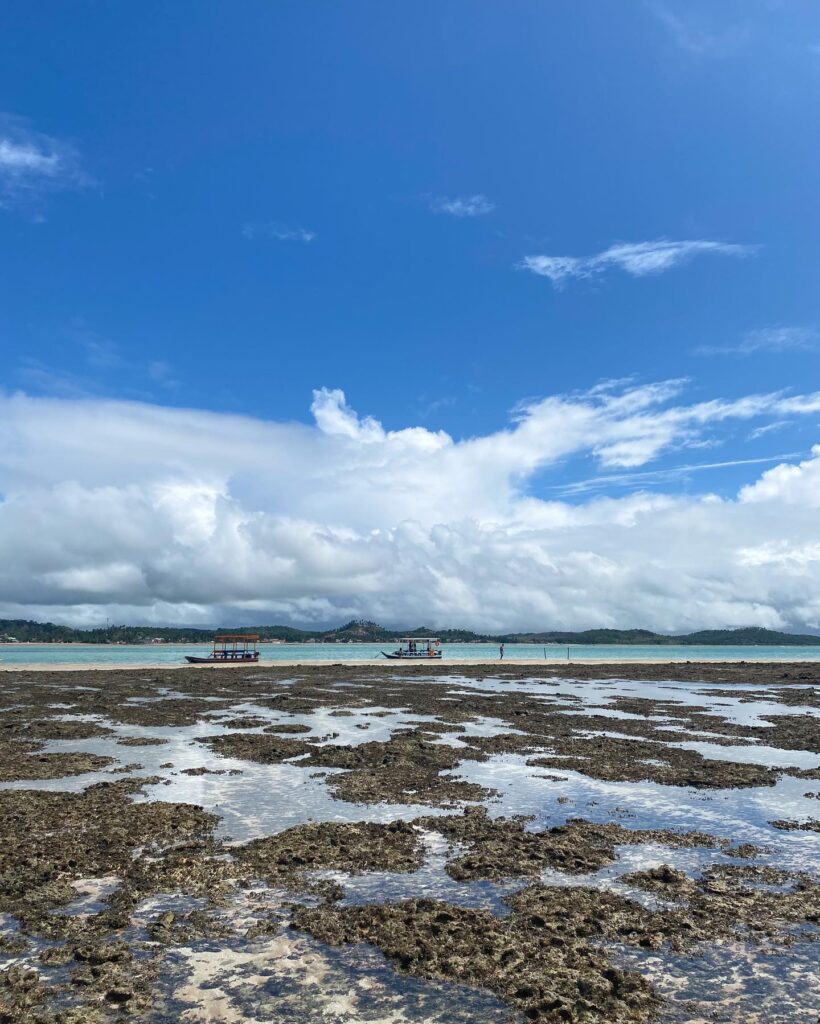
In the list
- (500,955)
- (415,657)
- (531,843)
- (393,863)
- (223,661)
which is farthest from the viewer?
(415,657)

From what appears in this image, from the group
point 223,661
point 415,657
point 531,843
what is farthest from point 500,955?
point 415,657

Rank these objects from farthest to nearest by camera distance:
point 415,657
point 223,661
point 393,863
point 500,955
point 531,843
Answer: point 415,657, point 223,661, point 531,843, point 393,863, point 500,955

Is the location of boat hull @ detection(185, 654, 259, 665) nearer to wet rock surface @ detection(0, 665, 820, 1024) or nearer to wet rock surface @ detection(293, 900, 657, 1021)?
wet rock surface @ detection(0, 665, 820, 1024)

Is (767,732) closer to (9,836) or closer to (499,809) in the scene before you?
(499,809)

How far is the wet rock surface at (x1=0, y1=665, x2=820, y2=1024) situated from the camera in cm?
886

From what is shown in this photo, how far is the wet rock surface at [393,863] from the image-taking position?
29.1 ft

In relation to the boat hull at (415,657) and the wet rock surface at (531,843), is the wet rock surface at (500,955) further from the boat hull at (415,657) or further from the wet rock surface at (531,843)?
the boat hull at (415,657)

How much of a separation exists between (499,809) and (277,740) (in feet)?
44.0

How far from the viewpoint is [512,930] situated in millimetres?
10180

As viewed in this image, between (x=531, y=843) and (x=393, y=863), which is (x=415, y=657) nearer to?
(x=531, y=843)

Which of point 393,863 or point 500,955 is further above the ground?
point 500,955

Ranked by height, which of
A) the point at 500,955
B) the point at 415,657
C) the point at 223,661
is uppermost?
the point at 500,955

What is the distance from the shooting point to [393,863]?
43.3 feet

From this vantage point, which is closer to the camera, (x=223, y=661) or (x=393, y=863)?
(x=393, y=863)
